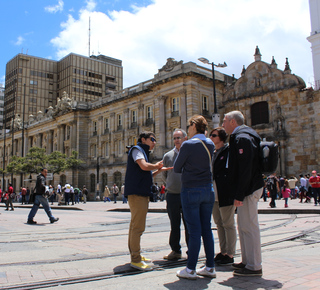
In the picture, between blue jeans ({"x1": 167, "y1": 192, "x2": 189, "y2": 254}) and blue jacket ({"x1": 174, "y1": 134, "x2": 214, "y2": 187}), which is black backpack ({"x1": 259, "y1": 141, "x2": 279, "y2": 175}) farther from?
blue jeans ({"x1": 167, "y1": 192, "x2": 189, "y2": 254})

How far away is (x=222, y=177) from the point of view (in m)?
5.13

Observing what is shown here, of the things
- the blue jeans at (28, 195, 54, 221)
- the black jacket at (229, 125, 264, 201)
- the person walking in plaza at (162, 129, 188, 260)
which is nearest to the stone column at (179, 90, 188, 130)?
the blue jeans at (28, 195, 54, 221)

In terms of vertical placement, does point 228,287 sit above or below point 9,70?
below

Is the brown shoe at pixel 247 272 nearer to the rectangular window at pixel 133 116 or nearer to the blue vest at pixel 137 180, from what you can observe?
the blue vest at pixel 137 180

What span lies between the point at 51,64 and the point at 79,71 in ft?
31.2

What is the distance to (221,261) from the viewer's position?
5.05 m

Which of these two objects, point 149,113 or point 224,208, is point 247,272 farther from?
point 149,113

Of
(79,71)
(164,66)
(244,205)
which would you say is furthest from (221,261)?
(79,71)

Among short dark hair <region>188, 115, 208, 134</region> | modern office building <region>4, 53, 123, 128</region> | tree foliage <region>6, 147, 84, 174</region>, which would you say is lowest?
short dark hair <region>188, 115, 208, 134</region>

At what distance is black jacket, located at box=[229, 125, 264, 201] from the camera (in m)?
4.27

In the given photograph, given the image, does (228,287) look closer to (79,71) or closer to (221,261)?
(221,261)

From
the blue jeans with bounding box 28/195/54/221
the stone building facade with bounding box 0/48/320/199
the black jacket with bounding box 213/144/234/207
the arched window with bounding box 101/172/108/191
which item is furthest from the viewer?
the arched window with bounding box 101/172/108/191

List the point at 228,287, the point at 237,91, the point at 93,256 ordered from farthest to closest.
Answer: the point at 237,91, the point at 93,256, the point at 228,287

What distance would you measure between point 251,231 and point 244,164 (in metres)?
0.85
